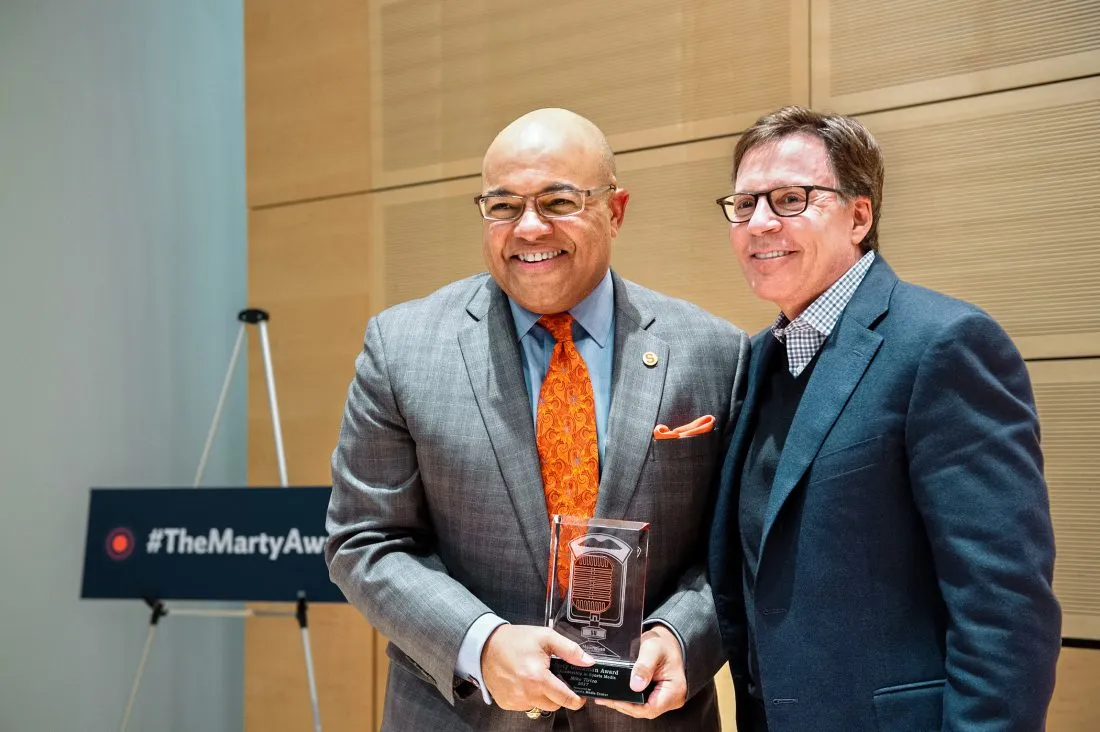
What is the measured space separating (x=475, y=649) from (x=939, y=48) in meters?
2.26

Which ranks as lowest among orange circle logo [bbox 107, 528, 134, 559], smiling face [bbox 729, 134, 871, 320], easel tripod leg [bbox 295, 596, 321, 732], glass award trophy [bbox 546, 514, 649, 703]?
easel tripod leg [bbox 295, 596, 321, 732]

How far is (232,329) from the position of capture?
4.56 meters

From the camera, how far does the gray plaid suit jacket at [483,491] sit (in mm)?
1737

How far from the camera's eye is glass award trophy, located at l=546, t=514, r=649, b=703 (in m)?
1.54

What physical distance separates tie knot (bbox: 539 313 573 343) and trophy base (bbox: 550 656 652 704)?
640mm

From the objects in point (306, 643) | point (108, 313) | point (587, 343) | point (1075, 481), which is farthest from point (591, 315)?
point (108, 313)

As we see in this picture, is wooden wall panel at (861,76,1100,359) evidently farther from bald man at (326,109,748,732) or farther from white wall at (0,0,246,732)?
white wall at (0,0,246,732)

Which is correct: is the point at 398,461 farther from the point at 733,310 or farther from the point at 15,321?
the point at 15,321

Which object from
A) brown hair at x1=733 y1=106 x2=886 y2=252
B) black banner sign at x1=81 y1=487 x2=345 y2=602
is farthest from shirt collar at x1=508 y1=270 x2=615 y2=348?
black banner sign at x1=81 y1=487 x2=345 y2=602

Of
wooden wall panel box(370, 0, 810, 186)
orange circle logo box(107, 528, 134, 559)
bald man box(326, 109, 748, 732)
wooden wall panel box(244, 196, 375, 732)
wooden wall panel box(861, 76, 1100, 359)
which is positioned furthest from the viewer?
wooden wall panel box(244, 196, 375, 732)

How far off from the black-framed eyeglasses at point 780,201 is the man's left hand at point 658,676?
76 centimetres

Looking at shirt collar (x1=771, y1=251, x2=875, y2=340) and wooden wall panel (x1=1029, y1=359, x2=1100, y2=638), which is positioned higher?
shirt collar (x1=771, y1=251, x2=875, y2=340)

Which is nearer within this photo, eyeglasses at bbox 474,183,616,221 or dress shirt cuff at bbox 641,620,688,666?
dress shirt cuff at bbox 641,620,688,666

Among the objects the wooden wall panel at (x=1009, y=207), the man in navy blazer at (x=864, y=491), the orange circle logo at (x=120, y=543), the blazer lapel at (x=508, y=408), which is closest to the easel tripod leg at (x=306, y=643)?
the orange circle logo at (x=120, y=543)
